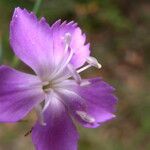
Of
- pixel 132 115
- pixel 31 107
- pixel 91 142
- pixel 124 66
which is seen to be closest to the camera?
pixel 31 107

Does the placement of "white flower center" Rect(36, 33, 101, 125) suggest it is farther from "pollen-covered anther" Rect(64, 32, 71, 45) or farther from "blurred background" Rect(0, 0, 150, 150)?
"blurred background" Rect(0, 0, 150, 150)

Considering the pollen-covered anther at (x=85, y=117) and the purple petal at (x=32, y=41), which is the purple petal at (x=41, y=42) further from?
the pollen-covered anther at (x=85, y=117)

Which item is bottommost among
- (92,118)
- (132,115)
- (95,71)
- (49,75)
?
(132,115)

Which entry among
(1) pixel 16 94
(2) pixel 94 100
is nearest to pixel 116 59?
(2) pixel 94 100

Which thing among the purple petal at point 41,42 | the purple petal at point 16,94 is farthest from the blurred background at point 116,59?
the purple petal at point 16,94

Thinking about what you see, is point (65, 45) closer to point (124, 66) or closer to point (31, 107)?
point (31, 107)

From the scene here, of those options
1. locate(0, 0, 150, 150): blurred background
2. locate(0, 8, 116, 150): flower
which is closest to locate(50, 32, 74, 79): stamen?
locate(0, 8, 116, 150): flower

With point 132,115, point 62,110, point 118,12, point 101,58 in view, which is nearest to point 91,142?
point 132,115
